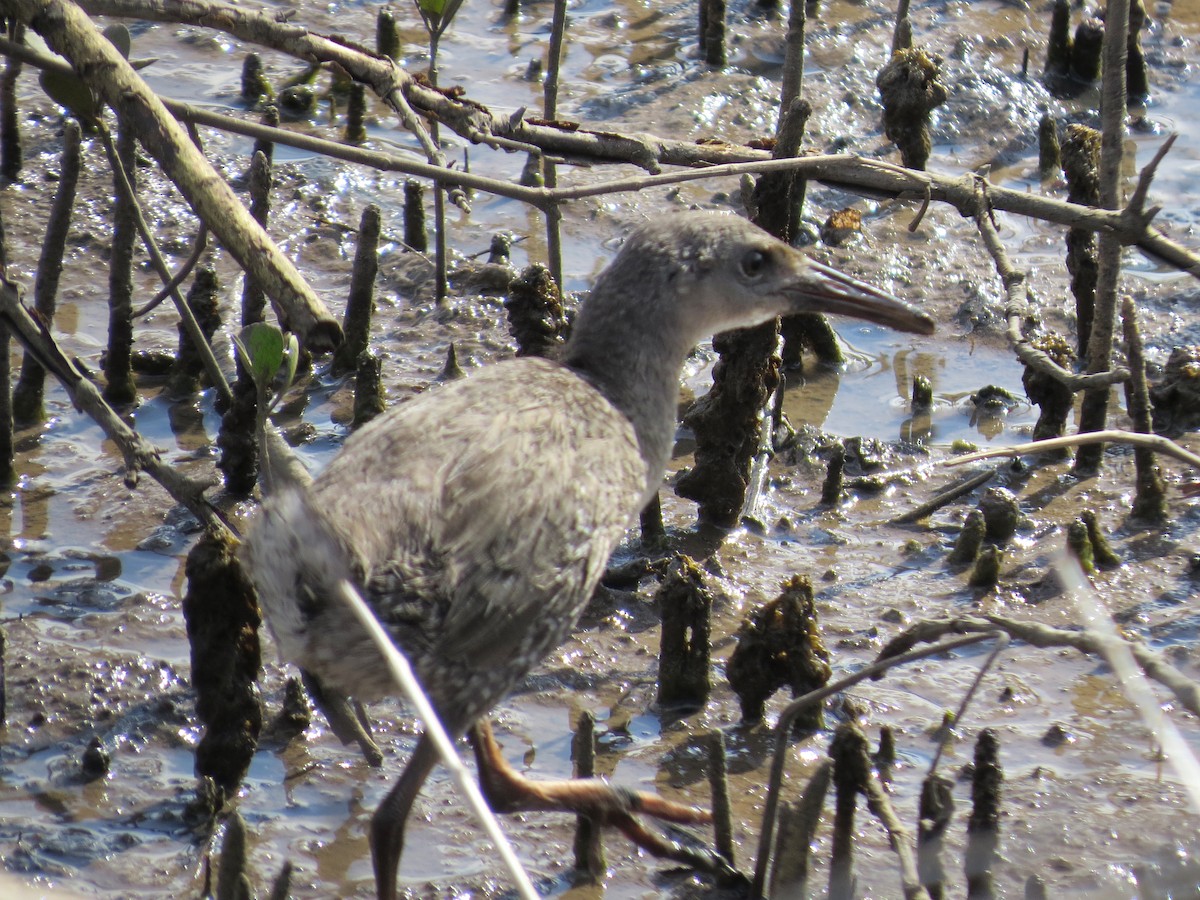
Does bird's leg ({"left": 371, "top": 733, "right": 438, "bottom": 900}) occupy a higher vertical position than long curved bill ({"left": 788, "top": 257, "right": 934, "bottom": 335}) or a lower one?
lower

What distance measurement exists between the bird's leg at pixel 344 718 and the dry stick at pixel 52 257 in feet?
6.25

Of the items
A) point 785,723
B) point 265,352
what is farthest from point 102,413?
point 785,723

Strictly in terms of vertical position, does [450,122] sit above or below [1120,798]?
above

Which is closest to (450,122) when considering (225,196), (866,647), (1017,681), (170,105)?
(170,105)

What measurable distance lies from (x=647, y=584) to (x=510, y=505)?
1.74 metres

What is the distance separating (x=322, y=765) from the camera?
4.20 m

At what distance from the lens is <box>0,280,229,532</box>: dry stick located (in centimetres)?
319

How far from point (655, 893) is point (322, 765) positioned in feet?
3.18

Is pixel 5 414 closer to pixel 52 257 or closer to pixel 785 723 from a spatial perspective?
pixel 52 257

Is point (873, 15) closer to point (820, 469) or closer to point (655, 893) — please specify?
point (820, 469)

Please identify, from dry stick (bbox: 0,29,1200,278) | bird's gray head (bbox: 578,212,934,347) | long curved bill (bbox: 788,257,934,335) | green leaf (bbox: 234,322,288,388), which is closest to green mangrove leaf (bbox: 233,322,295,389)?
green leaf (bbox: 234,322,288,388)

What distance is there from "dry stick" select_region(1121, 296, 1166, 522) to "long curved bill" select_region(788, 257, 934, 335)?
45.9 inches

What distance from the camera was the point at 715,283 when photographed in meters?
4.34

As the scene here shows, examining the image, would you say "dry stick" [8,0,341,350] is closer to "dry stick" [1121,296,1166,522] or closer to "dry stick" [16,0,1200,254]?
"dry stick" [16,0,1200,254]
